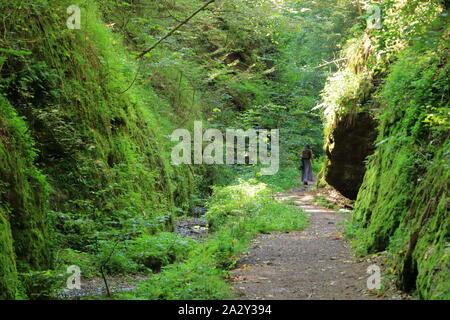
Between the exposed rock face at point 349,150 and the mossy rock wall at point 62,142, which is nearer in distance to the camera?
the mossy rock wall at point 62,142

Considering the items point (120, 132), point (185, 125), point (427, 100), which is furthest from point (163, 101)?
point (427, 100)

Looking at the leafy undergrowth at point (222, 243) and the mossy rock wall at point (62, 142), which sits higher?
the mossy rock wall at point (62, 142)

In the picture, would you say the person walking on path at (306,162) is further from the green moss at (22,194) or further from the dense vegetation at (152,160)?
the green moss at (22,194)

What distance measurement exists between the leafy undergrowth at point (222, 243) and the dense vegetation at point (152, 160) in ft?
0.13

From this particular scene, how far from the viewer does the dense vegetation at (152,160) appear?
5355 mm

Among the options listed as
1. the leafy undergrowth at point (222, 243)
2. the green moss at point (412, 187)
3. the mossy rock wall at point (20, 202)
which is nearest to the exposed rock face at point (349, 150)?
the leafy undergrowth at point (222, 243)

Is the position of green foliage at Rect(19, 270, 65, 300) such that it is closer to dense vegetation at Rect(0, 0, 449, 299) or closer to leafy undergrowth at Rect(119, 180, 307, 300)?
dense vegetation at Rect(0, 0, 449, 299)

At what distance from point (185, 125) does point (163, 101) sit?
1.43 meters

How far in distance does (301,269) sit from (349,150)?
679 centimetres

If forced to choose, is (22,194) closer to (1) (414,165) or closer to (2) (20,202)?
(2) (20,202)

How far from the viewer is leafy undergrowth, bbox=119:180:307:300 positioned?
566 cm

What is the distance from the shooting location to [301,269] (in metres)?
6.99

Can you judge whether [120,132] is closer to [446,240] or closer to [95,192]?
[95,192]

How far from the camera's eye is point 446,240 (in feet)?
14.4
